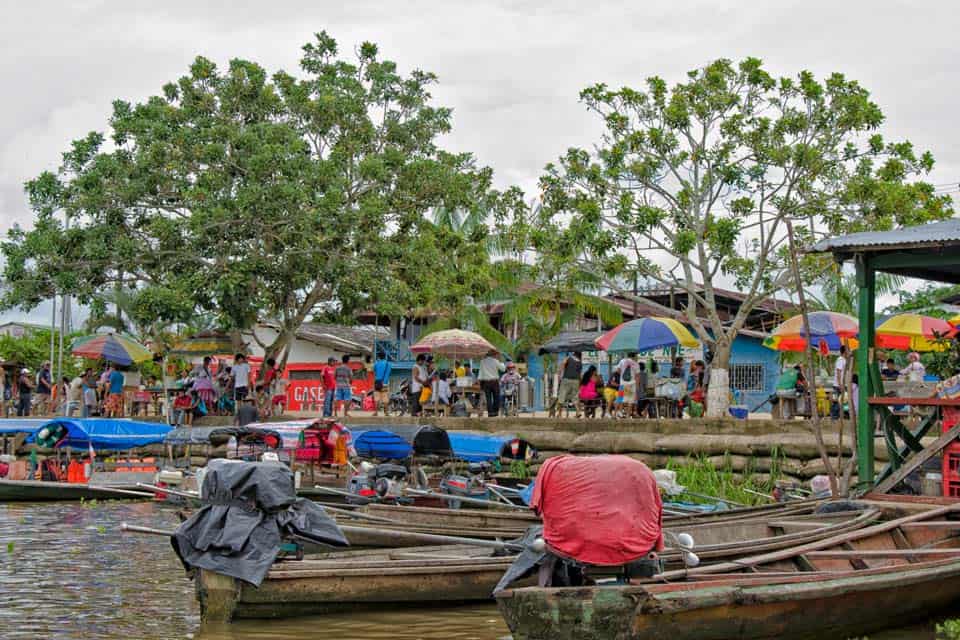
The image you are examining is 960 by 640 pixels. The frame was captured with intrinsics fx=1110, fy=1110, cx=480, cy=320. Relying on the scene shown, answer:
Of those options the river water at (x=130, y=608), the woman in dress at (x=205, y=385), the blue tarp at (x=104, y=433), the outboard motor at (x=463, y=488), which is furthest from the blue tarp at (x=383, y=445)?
the woman in dress at (x=205, y=385)

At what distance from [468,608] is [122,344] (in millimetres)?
15881

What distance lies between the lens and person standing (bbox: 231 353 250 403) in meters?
22.2

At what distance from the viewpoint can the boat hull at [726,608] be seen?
629 centimetres

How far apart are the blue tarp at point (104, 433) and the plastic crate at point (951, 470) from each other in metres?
13.5

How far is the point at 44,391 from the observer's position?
25.3m

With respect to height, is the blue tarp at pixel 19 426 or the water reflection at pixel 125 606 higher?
the blue tarp at pixel 19 426

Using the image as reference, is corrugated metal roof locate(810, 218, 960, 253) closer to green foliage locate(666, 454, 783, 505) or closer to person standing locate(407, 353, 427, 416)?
green foliage locate(666, 454, 783, 505)

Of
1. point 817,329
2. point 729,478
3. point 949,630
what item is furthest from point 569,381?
point 949,630

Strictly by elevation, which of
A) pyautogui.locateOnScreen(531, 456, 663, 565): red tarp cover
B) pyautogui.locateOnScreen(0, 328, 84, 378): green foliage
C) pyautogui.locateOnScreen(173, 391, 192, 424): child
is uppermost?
pyautogui.locateOnScreen(0, 328, 84, 378): green foliage

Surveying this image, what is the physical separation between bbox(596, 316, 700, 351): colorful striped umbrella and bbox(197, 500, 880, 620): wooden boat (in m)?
9.13

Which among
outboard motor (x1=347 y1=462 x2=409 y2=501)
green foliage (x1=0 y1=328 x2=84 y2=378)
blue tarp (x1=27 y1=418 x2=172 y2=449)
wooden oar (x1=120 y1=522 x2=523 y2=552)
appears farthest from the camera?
green foliage (x1=0 y1=328 x2=84 y2=378)

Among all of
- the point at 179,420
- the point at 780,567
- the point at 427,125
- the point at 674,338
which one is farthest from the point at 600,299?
the point at 780,567

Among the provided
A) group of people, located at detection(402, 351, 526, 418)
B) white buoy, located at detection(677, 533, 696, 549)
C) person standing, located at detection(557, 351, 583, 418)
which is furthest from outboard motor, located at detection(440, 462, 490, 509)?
white buoy, located at detection(677, 533, 696, 549)

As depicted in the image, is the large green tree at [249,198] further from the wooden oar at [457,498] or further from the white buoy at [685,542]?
the white buoy at [685,542]
